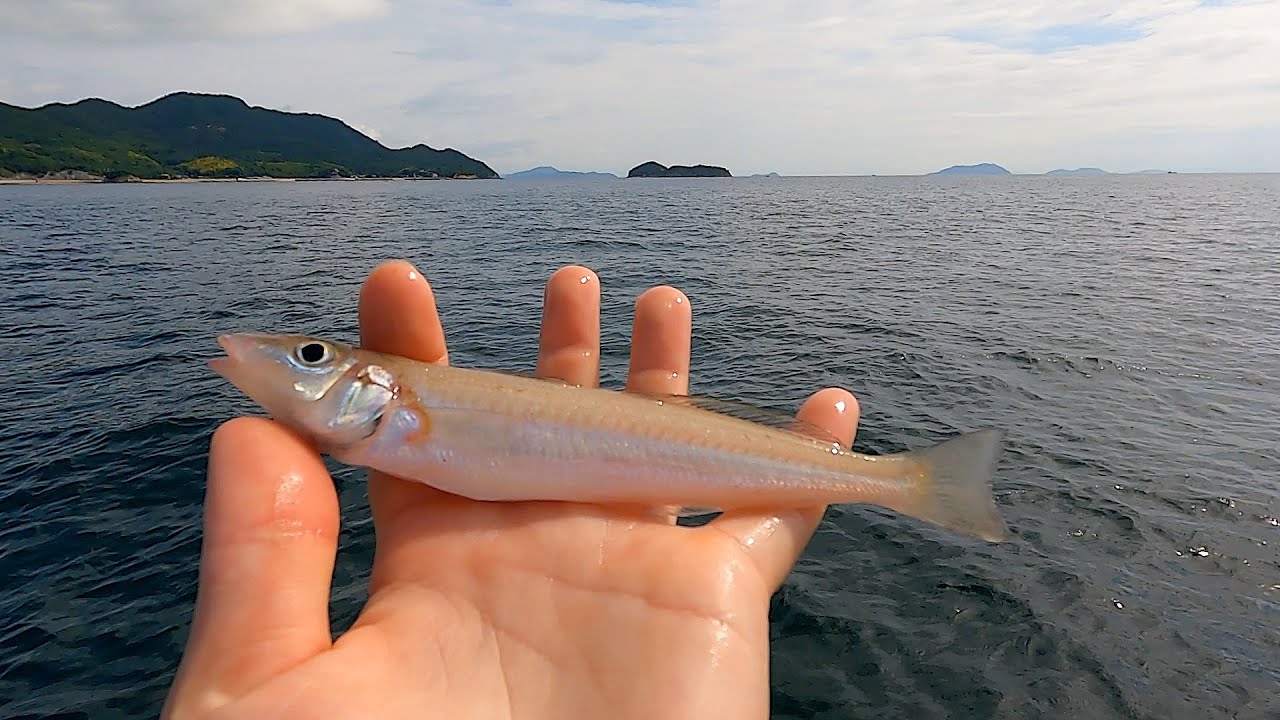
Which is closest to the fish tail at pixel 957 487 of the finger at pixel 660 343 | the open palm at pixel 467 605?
the open palm at pixel 467 605

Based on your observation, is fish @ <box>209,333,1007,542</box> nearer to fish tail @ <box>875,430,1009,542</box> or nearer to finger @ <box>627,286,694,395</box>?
fish tail @ <box>875,430,1009,542</box>

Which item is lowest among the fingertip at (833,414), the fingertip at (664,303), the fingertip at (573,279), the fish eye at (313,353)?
the fingertip at (833,414)

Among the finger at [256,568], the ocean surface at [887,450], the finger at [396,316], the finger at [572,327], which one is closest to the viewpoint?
the finger at [256,568]

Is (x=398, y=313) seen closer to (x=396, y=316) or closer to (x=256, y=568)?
(x=396, y=316)

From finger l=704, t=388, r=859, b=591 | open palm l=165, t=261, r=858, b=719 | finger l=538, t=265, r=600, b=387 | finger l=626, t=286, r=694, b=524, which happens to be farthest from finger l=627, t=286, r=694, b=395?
open palm l=165, t=261, r=858, b=719

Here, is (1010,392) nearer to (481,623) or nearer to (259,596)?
(481,623)

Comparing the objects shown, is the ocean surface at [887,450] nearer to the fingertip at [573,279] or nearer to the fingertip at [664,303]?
the fingertip at [664,303]

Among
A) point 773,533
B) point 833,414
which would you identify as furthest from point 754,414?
point 773,533
